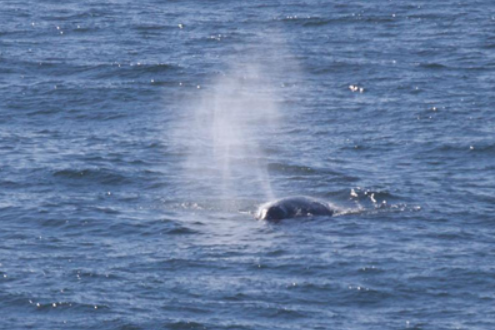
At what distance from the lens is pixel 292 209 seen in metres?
42.6

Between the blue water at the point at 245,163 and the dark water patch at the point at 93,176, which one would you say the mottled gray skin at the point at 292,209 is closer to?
the blue water at the point at 245,163

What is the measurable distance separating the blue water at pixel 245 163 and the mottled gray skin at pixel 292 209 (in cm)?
52

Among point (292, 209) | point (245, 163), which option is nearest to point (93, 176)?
point (245, 163)

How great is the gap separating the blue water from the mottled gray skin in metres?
0.52

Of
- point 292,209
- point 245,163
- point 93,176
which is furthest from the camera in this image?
point 245,163

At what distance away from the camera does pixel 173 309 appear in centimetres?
3600

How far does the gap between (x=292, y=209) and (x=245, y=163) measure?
6800 millimetres

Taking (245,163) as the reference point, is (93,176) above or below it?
below

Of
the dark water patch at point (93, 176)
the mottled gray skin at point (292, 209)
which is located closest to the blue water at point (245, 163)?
the dark water patch at point (93, 176)

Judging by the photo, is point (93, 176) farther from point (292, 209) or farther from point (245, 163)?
point (292, 209)

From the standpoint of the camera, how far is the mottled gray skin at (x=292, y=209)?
42281 millimetres

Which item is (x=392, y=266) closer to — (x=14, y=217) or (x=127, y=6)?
(x=14, y=217)

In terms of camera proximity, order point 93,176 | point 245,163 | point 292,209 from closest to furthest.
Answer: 1. point 292,209
2. point 93,176
3. point 245,163

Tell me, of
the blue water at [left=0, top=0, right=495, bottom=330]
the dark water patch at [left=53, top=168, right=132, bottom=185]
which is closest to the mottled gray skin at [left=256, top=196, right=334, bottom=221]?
the blue water at [left=0, top=0, right=495, bottom=330]
